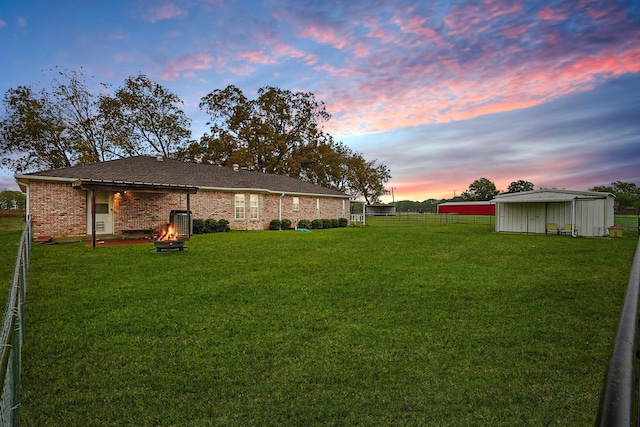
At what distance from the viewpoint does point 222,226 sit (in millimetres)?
21125

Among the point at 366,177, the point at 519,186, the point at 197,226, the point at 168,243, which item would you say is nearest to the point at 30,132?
the point at 197,226

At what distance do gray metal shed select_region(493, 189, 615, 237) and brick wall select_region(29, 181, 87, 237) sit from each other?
24.7 meters

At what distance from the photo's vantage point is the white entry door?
57.1ft

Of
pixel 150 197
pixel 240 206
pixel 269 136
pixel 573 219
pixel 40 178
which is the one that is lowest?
pixel 573 219

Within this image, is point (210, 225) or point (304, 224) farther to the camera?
point (304, 224)

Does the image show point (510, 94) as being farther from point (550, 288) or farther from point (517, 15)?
point (550, 288)

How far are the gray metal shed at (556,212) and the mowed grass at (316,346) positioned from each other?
14.4 m

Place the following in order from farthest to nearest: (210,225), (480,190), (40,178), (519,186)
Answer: (519,186)
(480,190)
(210,225)
(40,178)

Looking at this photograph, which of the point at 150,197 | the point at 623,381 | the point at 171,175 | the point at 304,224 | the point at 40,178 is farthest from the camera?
the point at 304,224

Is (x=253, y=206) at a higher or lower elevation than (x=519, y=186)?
lower

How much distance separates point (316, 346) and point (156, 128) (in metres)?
34.9

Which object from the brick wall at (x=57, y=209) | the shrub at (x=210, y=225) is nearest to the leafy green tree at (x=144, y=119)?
the brick wall at (x=57, y=209)

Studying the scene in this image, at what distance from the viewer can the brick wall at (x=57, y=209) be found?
1588 centimetres

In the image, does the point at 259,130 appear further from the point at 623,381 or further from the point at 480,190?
the point at 480,190
